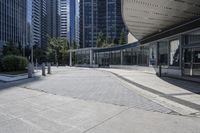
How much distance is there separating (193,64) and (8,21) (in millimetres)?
85173

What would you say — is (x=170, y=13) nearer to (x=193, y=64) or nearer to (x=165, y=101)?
(x=193, y=64)

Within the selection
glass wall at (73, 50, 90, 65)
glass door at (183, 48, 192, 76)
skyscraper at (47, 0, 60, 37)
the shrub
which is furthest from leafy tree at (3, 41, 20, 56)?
skyscraper at (47, 0, 60, 37)

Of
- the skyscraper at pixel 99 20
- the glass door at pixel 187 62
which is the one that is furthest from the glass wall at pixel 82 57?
the glass door at pixel 187 62

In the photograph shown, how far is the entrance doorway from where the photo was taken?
20680mm

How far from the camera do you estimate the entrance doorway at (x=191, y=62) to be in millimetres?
20680

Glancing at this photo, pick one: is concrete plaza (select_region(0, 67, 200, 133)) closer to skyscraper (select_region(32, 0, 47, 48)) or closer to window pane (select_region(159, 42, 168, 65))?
window pane (select_region(159, 42, 168, 65))

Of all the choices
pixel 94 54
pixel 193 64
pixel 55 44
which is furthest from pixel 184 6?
pixel 55 44

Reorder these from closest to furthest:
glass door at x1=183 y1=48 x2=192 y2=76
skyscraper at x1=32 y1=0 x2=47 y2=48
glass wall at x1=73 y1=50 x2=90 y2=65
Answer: glass door at x1=183 y1=48 x2=192 y2=76 → glass wall at x1=73 y1=50 x2=90 y2=65 → skyscraper at x1=32 y1=0 x2=47 y2=48

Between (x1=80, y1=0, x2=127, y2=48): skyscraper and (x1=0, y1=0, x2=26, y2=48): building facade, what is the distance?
21.7m

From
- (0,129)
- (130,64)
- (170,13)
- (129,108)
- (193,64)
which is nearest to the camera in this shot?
(0,129)

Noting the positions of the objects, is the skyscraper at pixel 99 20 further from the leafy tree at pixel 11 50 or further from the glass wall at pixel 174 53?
the glass wall at pixel 174 53

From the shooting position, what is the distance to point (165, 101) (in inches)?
433

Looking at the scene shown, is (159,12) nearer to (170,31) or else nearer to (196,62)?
(196,62)

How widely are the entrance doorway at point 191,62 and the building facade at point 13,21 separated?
7325 cm
